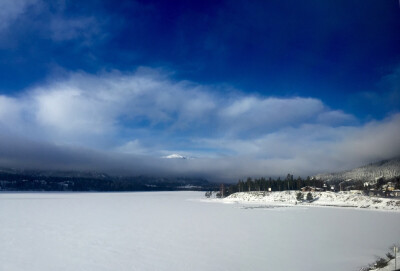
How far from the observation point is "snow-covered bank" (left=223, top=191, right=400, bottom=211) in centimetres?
7188

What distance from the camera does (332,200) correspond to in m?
88.5

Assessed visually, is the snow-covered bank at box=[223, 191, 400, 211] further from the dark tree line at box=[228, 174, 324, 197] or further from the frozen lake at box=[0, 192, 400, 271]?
the frozen lake at box=[0, 192, 400, 271]

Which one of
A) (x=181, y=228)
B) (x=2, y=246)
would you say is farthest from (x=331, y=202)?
(x=2, y=246)

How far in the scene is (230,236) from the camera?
1089 inches

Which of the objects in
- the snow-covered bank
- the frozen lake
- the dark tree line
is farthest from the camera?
the dark tree line

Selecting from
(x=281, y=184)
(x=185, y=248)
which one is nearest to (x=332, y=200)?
(x=281, y=184)

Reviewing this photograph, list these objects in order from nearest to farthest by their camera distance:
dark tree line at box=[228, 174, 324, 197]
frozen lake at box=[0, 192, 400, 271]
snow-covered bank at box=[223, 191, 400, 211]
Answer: frozen lake at box=[0, 192, 400, 271]
snow-covered bank at box=[223, 191, 400, 211]
dark tree line at box=[228, 174, 324, 197]

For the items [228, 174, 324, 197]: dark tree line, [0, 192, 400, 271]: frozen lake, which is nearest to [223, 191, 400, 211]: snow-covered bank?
[228, 174, 324, 197]: dark tree line

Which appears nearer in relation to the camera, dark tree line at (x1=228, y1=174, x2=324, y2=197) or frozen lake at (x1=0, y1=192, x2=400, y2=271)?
frozen lake at (x1=0, y1=192, x2=400, y2=271)

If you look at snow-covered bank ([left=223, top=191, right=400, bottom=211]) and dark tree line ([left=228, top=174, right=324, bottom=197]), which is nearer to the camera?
snow-covered bank ([left=223, top=191, right=400, bottom=211])

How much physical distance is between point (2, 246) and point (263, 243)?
66.1ft

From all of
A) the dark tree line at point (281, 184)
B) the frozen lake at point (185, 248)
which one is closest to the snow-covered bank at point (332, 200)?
the dark tree line at point (281, 184)

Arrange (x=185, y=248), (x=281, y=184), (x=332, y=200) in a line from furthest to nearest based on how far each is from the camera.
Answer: (x=281, y=184)
(x=332, y=200)
(x=185, y=248)

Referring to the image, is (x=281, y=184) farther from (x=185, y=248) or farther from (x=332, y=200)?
(x=185, y=248)
